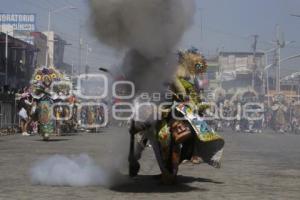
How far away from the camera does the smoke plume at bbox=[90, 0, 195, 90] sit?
765 centimetres

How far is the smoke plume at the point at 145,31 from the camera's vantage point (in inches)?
301

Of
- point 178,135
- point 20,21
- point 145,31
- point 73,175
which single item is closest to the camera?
point 145,31

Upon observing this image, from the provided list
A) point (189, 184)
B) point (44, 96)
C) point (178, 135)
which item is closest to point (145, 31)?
point (178, 135)

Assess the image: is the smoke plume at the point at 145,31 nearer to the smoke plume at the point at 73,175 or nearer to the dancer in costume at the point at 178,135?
the dancer in costume at the point at 178,135

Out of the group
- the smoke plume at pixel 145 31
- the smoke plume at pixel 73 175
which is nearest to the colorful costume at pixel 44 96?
the smoke plume at pixel 73 175

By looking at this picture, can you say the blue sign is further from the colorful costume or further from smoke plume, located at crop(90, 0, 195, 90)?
smoke plume, located at crop(90, 0, 195, 90)

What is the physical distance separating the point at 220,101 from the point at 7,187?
31.7 meters

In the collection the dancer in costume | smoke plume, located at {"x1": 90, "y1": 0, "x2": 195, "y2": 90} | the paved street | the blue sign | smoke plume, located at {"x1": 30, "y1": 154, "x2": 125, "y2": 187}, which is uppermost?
the blue sign

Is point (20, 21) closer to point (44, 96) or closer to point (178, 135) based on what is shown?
point (44, 96)

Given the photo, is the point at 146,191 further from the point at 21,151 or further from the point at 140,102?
the point at 21,151

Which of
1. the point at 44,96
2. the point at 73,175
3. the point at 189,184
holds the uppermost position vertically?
the point at 44,96

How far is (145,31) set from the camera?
7758mm

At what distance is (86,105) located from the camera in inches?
1230

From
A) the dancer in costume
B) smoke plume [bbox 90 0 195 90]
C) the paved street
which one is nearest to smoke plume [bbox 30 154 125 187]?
the paved street
